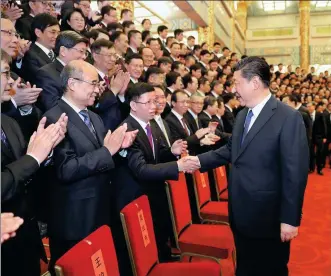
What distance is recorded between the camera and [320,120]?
7426 mm

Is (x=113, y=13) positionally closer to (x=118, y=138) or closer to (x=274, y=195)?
(x=118, y=138)

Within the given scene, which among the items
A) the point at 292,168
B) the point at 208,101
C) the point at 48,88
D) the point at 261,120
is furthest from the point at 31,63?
the point at 208,101

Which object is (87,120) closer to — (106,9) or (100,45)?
(100,45)

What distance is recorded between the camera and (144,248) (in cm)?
176

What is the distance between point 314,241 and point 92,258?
258cm

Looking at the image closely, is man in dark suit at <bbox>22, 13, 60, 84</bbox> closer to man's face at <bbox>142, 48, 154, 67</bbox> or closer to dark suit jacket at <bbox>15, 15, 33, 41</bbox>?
dark suit jacket at <bbox>15, 15, 33, 41</bbox>

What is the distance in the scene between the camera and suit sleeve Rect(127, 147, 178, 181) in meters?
2.18

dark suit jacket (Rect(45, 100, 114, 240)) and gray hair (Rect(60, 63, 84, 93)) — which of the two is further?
gray hair (Rect(60, 63, 84, 93))

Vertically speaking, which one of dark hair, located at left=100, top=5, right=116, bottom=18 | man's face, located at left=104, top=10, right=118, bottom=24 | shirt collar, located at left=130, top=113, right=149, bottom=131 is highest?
dark hair, located at left=100, top=5, right=116, bottom=18

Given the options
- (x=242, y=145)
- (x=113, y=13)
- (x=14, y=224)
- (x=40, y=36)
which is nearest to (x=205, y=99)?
(x=113, y=13)

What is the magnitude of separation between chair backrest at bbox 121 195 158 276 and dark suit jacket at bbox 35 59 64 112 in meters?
0.92

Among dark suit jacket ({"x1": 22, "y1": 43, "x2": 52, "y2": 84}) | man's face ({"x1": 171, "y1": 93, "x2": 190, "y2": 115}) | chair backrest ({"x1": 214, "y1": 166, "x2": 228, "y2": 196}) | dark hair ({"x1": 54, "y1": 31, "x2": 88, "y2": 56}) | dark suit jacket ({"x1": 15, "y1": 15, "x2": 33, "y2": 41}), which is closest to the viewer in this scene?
dark hair ({"x1": 54, "y1": 31, "x2": 88, "y2": 56})

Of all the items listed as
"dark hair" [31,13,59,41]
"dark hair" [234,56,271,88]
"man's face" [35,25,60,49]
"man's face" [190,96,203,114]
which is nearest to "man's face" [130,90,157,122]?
"dark hair" [234,56,271,88]

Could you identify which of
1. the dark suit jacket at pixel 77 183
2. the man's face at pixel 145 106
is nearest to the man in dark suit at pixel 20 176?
the dark suit jacket at pixel 77 183
